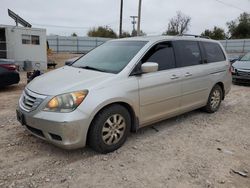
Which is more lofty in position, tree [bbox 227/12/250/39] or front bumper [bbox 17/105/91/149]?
tree [bbox 227/12/250/39]

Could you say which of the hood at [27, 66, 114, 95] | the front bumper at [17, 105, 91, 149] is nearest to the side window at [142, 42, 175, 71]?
the hood at [27, 66, 114, 95]

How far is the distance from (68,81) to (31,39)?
45.5ft

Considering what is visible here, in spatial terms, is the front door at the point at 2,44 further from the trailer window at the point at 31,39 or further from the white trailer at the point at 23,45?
the trailer window at the point at 31,39

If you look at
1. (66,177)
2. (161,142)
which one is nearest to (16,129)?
(66,177)

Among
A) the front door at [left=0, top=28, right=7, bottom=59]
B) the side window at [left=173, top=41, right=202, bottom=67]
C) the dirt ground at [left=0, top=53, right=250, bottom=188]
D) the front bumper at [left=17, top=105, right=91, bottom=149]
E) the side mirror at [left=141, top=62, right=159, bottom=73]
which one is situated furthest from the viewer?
the front door at [left=0, top=28, right=7, bottom=59]

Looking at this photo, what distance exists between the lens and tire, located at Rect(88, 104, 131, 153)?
138 inches

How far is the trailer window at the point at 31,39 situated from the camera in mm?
15863

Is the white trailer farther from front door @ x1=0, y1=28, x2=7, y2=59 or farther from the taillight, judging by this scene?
the taillight

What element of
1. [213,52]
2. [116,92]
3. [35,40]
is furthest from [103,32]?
[116,92]

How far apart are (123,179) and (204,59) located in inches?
135

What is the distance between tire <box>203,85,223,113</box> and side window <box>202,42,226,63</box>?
0.64 m

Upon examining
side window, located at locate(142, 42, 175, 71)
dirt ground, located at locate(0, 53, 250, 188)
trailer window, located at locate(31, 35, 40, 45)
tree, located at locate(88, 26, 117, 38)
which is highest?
tree, located at locate(88, 26, 117, 38)

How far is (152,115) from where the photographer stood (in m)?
4.27

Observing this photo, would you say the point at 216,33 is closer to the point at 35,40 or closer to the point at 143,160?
the point at 35,40
